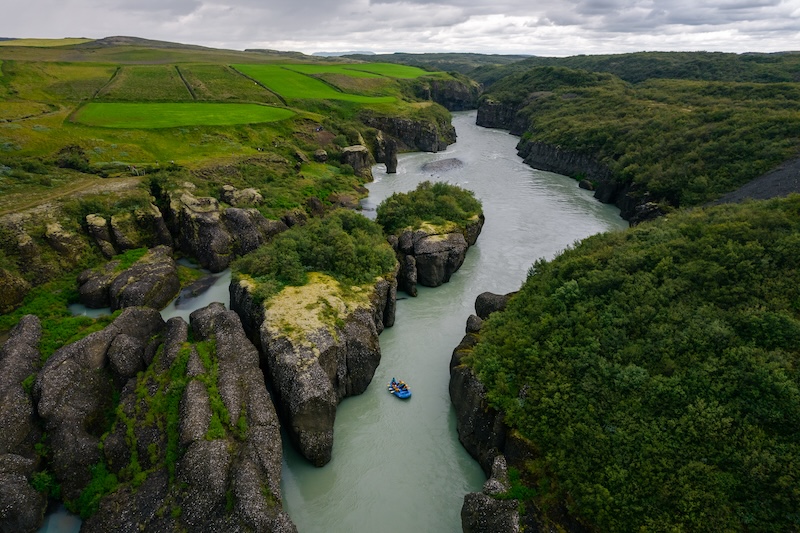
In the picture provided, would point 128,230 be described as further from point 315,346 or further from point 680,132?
point 680,132

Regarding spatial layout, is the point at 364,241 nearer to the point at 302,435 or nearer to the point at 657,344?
the point at 302,435

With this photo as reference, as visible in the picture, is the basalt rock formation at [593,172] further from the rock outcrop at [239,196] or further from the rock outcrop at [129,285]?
the rock outcrop at [129,285]

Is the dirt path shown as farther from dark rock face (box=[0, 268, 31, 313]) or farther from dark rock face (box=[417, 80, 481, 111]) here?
dark rock face (box=[417, 80, 481, 111])

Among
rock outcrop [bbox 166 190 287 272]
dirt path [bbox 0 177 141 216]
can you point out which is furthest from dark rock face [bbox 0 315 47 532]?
dirt path [bbox 0 177 141 216]

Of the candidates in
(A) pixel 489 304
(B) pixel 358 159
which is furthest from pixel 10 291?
(B) pixel 358 159

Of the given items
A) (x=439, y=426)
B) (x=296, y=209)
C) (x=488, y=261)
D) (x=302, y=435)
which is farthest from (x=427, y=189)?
(x=302, y=435)

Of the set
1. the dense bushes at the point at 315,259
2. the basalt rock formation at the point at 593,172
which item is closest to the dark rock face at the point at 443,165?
the basalt rock formation at the point at 593,172
